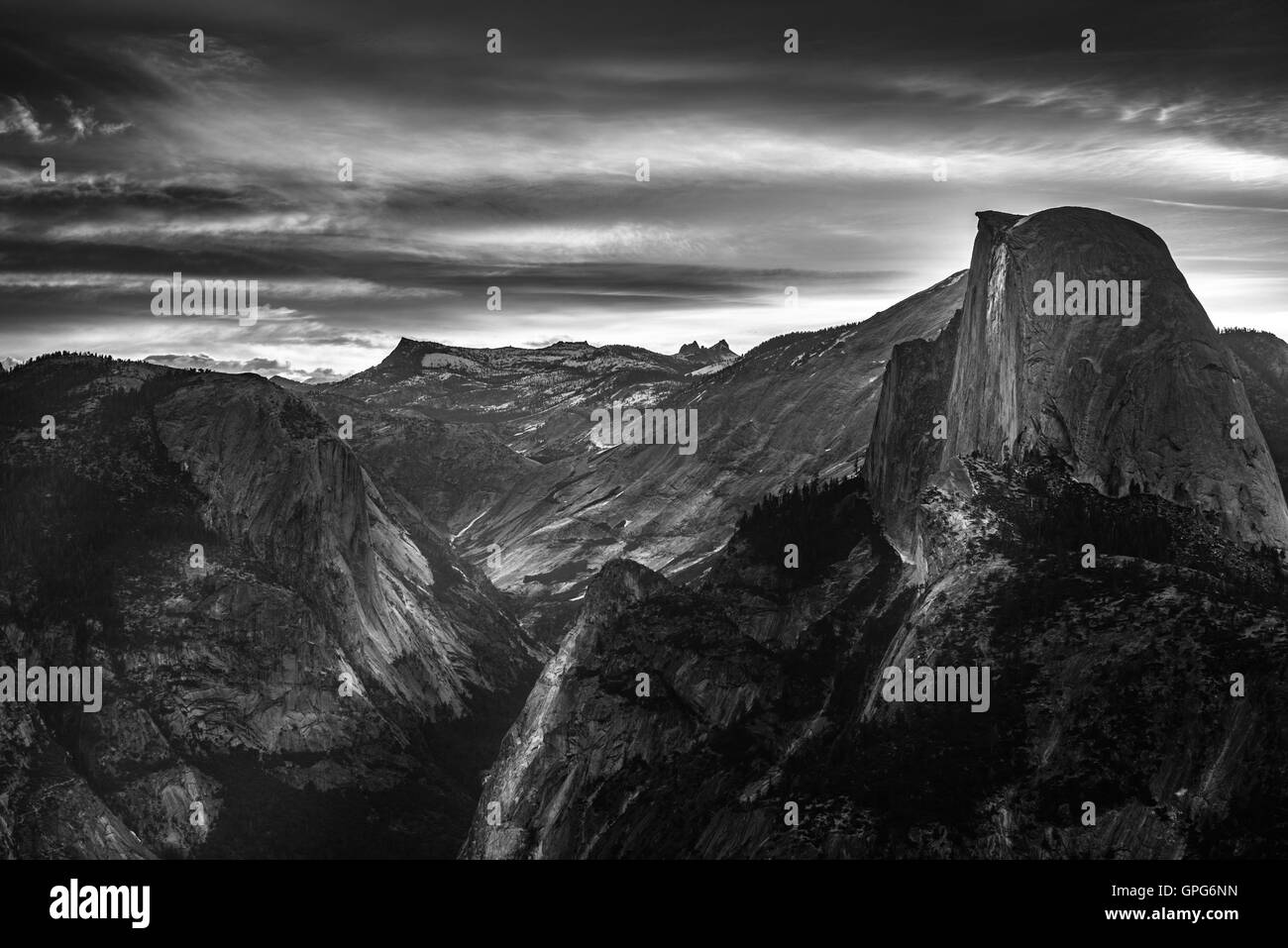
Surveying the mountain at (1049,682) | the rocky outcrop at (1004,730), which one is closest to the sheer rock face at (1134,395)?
the mountain at (1049,682)

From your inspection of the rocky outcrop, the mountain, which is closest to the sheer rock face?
the mountain

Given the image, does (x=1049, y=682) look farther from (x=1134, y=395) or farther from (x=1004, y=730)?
(x=1134, y=395)

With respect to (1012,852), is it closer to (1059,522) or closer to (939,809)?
(939,809)

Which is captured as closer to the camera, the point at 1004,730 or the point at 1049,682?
the point at 1004,730

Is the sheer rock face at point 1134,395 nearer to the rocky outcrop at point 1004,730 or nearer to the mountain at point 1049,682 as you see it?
the mountain at point 1049,682

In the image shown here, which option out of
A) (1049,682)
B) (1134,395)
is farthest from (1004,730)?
(1134,395)
